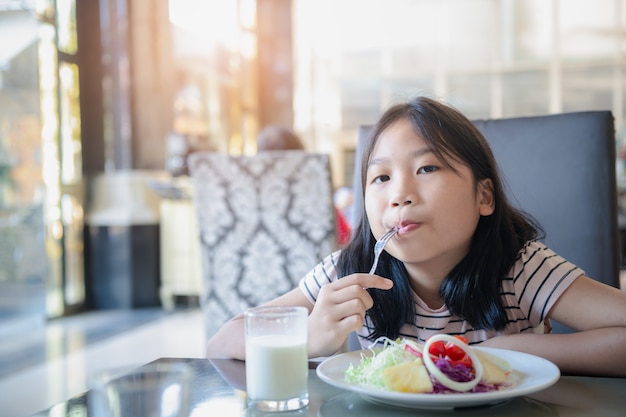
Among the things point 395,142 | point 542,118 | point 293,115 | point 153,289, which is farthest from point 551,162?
point 293,115

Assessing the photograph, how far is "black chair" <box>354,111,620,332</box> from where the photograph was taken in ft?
4.26

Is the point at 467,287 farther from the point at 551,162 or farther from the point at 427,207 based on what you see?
the point at 551,162

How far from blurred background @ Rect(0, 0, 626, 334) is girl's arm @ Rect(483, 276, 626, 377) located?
0.46 metres

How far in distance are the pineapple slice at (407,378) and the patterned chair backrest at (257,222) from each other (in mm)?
1758

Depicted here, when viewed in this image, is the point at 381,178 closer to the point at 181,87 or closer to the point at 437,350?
the point at 437,350

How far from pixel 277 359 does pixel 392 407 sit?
0.39 ft

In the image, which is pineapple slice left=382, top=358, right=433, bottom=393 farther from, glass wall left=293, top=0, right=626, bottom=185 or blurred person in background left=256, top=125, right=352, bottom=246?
glass wall left=293, top=0, right=626, bottom=185

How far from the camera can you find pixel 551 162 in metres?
1.33

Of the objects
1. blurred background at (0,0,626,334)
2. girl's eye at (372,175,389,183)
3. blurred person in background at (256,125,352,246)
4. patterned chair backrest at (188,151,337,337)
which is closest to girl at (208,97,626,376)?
girl's eye at (372,175,389,183)

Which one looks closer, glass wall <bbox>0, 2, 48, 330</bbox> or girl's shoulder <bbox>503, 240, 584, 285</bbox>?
girl's shoulder <bbox>503, 240, 584, 285</bbox>

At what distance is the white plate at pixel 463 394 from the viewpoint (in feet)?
2.01

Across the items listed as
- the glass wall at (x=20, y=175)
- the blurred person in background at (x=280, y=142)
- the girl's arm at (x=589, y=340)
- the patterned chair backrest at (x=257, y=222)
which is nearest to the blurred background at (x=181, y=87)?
the glass wall at (x=20, y=175)

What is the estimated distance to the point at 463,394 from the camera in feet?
2.04

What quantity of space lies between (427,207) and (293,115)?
22.9ft
